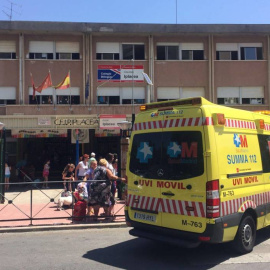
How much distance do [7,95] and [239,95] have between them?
15021mm

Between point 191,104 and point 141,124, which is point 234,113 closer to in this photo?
point 191,104

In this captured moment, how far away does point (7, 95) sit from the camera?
1934cm

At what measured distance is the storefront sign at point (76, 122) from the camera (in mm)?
16719

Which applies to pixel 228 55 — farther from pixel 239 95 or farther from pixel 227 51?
pixel 239 95

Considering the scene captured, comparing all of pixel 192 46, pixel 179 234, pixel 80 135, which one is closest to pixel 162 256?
pixel 179 234

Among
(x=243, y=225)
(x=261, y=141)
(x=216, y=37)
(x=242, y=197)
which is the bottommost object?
(x=243, y=225)

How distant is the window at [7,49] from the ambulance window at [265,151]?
17608 millimetres

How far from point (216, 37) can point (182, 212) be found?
18308 mm

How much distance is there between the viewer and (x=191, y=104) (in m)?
5.10

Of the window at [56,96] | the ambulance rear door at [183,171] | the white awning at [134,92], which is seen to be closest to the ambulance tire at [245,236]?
the ambulance rear door at [183,171]

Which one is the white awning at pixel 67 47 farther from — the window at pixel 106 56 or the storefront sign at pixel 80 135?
the storefront sign at pixel 80 135

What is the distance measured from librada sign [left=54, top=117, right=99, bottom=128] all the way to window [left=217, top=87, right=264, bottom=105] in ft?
28.6

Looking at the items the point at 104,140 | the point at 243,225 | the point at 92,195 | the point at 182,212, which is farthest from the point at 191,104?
the point at 104,140

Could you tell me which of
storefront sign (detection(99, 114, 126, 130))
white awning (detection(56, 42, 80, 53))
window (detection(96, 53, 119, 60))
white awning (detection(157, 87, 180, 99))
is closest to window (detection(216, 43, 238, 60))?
white awning (detection(157, 87, 180, 99))
